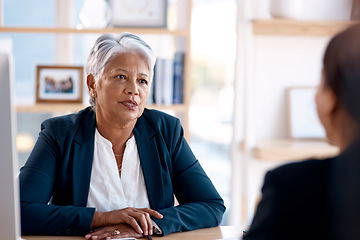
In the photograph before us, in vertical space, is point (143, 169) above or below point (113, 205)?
above

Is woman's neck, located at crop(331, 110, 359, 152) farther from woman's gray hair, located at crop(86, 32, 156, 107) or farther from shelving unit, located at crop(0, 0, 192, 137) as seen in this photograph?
→ shelving unit, located at crop(0, 0, 192, 137)

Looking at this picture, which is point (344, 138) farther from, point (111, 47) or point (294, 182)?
point (111, 47)

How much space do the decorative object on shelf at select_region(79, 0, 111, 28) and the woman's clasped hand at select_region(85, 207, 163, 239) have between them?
1737 mm

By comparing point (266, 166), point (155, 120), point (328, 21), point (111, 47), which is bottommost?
point (266, 166)

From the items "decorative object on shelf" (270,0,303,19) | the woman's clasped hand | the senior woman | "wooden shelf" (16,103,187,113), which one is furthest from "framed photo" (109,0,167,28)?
the woman's clasped hand

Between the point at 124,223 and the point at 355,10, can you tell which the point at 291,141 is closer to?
the point at 355,10

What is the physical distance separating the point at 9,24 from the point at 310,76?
2000 mm

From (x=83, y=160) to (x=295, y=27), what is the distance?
6.09 ft

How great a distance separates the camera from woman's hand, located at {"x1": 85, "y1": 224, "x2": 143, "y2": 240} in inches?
52.3

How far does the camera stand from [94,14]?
2.93 meters

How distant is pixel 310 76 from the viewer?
326cm

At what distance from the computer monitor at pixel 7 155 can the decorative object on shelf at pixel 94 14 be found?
2.09 metres

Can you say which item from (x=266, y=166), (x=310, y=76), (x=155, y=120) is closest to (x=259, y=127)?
(x=266, y=166)

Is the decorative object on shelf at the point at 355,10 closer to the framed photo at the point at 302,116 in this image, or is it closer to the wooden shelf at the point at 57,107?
the framed photo at the point at 302,116
